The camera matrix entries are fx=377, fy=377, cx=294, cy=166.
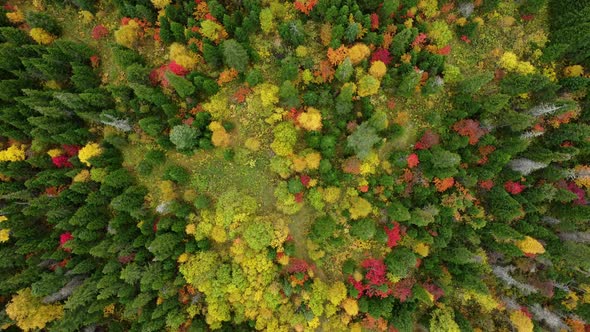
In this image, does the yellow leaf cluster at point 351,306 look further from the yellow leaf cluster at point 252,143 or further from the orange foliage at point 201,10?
the orange foliage at point 201,10

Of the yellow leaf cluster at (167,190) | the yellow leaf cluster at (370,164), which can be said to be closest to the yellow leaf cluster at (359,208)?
the yellow leaf cluster at (370,164)

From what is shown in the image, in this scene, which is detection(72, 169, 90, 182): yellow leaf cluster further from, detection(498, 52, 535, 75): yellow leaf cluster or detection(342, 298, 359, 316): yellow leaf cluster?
detection(498, 52, 535, 75): yellow leaf cluster

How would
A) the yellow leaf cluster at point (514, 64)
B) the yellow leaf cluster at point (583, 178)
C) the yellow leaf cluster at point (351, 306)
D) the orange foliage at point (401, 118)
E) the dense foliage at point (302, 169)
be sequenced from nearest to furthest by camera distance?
the dense foliage at point (302, 169)
the orange foliage at point (401, 118)
the yellow leaf cluster at point (351, 306)
the yellow leaf cluster at point (583, 178)
the yellow leaf cluster at point (514, 64)

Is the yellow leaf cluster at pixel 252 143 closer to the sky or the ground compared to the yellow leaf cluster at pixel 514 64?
closer to the ground

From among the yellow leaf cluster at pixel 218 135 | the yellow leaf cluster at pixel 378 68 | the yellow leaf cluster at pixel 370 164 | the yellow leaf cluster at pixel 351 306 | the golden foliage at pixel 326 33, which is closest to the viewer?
the yellow leaf cluster at pixel 378 68

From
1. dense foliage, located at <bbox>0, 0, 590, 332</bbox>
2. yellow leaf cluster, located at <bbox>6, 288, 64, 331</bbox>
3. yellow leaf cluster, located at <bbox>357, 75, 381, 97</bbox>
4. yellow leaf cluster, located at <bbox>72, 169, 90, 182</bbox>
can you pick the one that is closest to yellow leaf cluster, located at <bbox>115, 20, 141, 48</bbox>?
dense foliage, located at <bbox>0, 0, 590, 332</bbox>

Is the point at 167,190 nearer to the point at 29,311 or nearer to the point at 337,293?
the point at 29,311

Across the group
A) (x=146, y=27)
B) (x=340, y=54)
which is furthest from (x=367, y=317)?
(x=146, y=27)

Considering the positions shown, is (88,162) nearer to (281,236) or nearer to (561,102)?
A: (281,236)
